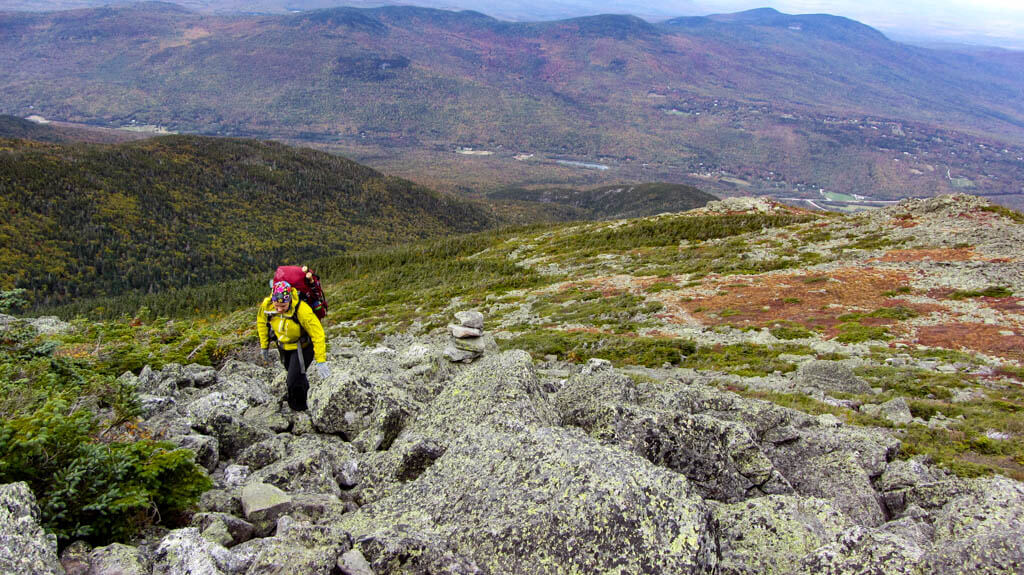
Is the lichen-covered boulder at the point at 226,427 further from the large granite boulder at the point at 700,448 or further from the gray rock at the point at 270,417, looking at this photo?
the large granite boulder at the point at 700,448

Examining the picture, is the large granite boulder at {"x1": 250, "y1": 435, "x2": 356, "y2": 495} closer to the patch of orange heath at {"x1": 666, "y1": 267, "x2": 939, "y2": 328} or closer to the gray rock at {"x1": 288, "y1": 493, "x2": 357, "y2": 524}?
the gray rock at {"x1": 288, "y1": 493, "x2": 357, "y2": 524}

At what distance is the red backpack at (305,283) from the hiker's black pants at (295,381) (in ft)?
3.36

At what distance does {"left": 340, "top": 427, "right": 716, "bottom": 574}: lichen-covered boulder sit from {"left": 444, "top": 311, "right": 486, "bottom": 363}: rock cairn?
379 inches

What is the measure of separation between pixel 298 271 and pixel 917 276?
2798cm

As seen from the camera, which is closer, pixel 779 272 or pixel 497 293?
pixel 779 272

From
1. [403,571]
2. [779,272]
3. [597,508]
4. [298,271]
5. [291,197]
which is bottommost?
[291,197]

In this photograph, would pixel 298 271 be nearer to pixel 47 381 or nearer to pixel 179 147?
pixel 47 381

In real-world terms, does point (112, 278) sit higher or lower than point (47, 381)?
lower

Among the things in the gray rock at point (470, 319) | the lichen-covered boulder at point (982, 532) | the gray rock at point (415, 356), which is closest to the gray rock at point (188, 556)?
the lichen-covered boulder at point (982, 532)

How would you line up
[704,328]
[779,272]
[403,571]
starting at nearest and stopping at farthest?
[403,571] < [704,328] < [779,272]

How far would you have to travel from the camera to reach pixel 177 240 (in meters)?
108

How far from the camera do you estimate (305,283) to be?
9.75m

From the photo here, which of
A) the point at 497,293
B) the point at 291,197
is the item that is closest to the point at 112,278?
the point at 291,197

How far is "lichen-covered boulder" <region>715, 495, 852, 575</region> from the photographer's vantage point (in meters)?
5.12
